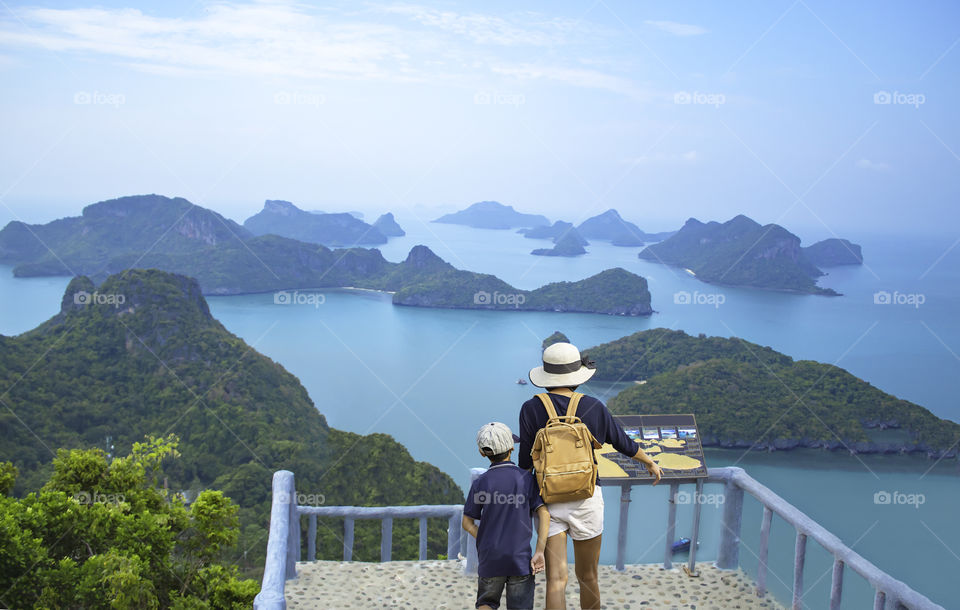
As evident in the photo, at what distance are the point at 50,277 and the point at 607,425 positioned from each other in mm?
80358

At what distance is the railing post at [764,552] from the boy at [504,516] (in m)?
1.32

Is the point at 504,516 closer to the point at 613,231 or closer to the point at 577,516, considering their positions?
the point at 577,516

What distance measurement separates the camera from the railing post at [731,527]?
393 cm

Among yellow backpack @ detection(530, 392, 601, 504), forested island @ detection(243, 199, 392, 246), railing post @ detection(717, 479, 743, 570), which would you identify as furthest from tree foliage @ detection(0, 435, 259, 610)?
forested island @ detection(243, 199, 392, 246)

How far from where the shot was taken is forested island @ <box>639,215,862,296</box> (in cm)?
7800

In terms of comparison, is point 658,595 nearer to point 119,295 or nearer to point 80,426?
point 80,426

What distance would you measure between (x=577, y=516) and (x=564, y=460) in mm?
298

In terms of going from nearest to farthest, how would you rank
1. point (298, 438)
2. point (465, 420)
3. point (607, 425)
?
point (607, 425)
point (298, 438)
point (465, 420)

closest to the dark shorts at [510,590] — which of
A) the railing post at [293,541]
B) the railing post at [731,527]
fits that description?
the railing post at [293,541]

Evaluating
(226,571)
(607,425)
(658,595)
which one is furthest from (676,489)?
(226,571)

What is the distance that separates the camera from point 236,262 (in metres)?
75.2

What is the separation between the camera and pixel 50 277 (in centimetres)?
7150

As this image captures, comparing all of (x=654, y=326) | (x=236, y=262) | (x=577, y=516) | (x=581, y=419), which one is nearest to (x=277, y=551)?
(x=577, y=516)

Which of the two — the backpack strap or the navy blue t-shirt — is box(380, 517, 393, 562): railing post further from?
the backpack strap
